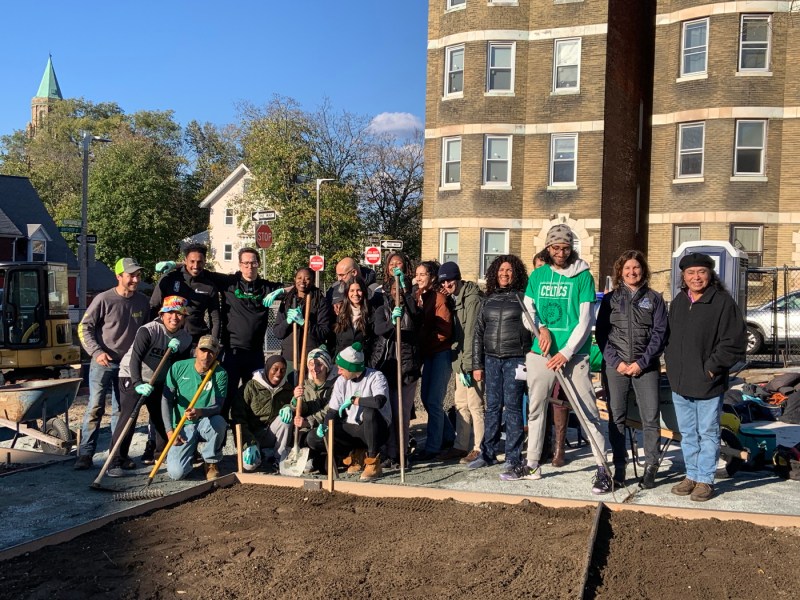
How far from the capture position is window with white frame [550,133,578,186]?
22500 millimetres

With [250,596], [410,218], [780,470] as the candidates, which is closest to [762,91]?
[780,470]

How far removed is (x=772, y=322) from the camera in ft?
52.3

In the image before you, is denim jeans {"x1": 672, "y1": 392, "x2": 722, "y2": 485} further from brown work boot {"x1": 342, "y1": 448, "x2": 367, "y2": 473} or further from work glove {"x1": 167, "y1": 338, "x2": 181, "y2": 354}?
work glove {"x1": 167, "y1": 338, "x2": 181, "y2": 354}

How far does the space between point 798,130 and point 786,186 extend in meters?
1.50

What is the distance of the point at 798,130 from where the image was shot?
20.9 meters

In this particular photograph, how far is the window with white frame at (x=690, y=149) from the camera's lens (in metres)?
21.9

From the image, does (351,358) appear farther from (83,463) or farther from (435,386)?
(83,463)

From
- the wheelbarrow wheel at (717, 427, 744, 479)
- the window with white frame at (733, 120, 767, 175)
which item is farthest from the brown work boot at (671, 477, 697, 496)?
the window with white frame at (733, 120, 767, 175)

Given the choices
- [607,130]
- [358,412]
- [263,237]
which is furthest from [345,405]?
[607,130]

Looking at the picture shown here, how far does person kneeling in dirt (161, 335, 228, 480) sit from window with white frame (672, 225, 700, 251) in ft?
60.3

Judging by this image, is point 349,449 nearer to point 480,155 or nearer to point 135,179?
point 480,155

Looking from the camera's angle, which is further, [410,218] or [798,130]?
[410,218]

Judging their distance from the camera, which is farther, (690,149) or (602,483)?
(690,149)

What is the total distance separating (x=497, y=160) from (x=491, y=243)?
245 centimetres
